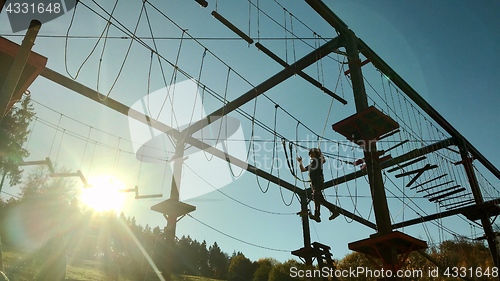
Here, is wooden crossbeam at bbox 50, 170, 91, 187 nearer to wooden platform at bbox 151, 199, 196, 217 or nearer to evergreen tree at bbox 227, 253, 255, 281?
wooden platform at bbox 151, 199, 196, 217

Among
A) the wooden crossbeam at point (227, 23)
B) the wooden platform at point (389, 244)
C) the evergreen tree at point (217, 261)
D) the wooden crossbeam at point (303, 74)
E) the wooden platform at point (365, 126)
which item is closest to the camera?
the wooden platform at point (389, 244)

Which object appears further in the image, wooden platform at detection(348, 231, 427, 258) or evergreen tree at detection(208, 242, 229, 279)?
evergreen tree at detection(208, 242, 229, 279)

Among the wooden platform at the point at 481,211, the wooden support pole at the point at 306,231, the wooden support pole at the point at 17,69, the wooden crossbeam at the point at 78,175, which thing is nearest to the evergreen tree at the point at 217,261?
the wooden support pole at the point at 306,231

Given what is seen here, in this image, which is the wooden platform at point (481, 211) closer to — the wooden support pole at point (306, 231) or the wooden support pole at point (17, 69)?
the wooden support pole at point (306, 231)

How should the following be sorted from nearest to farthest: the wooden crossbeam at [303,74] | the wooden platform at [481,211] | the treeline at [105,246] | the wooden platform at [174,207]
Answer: the wooden crossbeam at [303,74] < the wooden platform at [174,207] < the wooden platform at [481,211] < the treeline at [105,246]

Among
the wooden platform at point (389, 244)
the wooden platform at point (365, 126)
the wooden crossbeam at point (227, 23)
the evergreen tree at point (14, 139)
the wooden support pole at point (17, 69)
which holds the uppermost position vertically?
the evergreen tree at point (14, 139)

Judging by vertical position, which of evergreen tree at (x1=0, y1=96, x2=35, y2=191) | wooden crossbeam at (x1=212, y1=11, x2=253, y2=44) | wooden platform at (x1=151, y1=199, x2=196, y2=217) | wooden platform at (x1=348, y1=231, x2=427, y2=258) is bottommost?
wooden platform at (x1=348, y1=231, x2=427, y2=258)

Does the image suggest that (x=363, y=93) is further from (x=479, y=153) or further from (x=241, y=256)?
(x=241, y=256)

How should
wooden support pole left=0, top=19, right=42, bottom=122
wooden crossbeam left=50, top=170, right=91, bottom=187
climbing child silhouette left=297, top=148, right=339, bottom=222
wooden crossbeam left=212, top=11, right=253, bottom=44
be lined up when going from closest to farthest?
wooden support pole left=0, top=19, right=42, bottom=122 < wooden crossbeam left=212, top=11, right=253, bottom=44 < climbing child silhouette left=297, top=148, right=339, bottom=222 < wooden crossbeam left=50, top=170, right=91, bottom=187

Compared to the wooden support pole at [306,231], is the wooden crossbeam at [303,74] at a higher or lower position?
higher

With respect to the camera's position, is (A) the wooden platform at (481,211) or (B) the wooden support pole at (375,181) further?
(A) the wooden platform at (481,211)

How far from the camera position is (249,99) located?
462 inches

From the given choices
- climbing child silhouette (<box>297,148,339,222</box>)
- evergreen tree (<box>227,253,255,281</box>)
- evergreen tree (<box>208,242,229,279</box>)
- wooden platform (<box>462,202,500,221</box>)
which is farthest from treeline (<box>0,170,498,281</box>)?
evergreen tree (<box>208,242,229,279</box>)

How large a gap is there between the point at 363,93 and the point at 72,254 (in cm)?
4082
